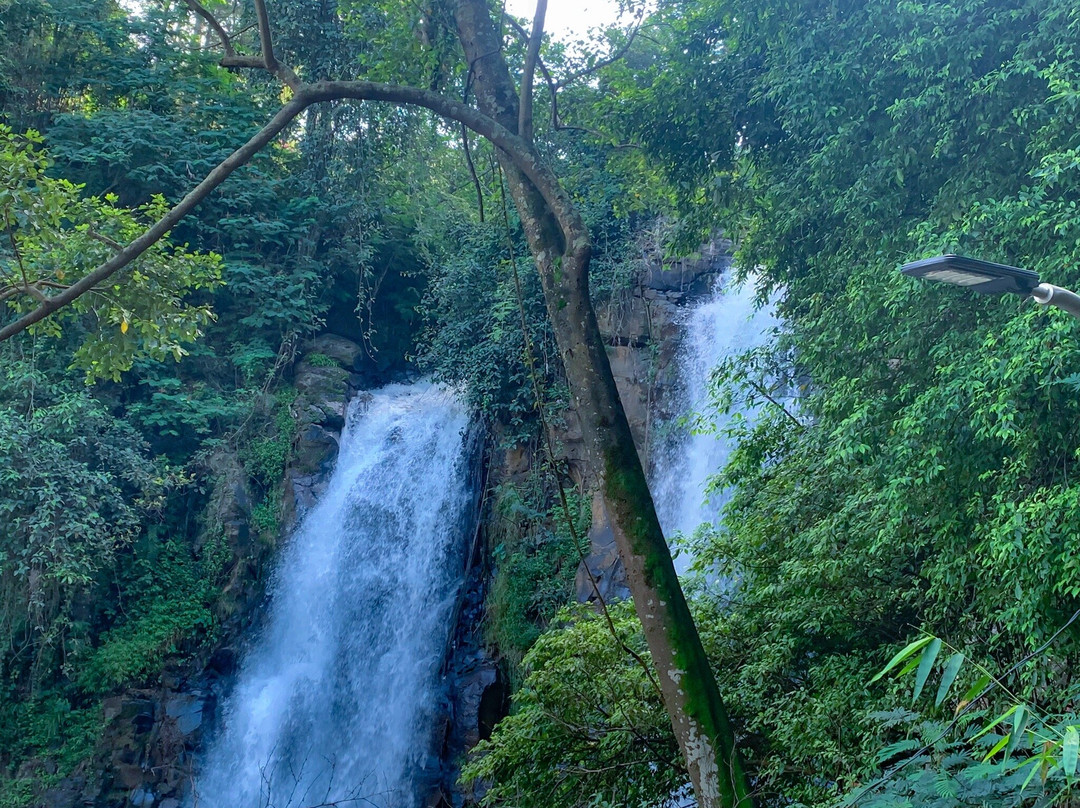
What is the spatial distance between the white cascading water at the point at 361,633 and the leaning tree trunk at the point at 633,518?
822 centimetres

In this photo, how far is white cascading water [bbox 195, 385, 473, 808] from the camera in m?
11.7

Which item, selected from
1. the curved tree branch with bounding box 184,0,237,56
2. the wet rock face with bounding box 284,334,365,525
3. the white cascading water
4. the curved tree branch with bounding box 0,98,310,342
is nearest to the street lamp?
the curved tree branch with bounding box 0,98,310,342

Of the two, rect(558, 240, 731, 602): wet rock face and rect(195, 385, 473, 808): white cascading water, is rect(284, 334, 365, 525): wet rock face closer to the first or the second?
rect(195, 385, 473, 808): white cascading water

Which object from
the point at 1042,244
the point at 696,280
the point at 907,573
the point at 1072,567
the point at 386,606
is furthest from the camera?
the point at 696,280

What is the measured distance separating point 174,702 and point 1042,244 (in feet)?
38.6

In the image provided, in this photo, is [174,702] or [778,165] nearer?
[778,165]

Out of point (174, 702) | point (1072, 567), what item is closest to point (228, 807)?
point (174, 702)

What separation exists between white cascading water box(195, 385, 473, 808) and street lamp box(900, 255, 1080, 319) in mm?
10049

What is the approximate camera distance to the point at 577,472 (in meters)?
13.1

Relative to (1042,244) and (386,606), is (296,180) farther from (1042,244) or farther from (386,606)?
(1042,244)

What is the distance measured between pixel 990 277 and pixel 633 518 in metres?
1.81

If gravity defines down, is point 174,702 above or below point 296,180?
below

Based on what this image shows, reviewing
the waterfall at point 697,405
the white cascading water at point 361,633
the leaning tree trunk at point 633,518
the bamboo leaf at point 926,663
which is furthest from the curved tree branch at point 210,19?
the white cascading water at point 361,633

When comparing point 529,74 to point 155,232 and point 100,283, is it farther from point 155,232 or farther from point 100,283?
point 100,283
